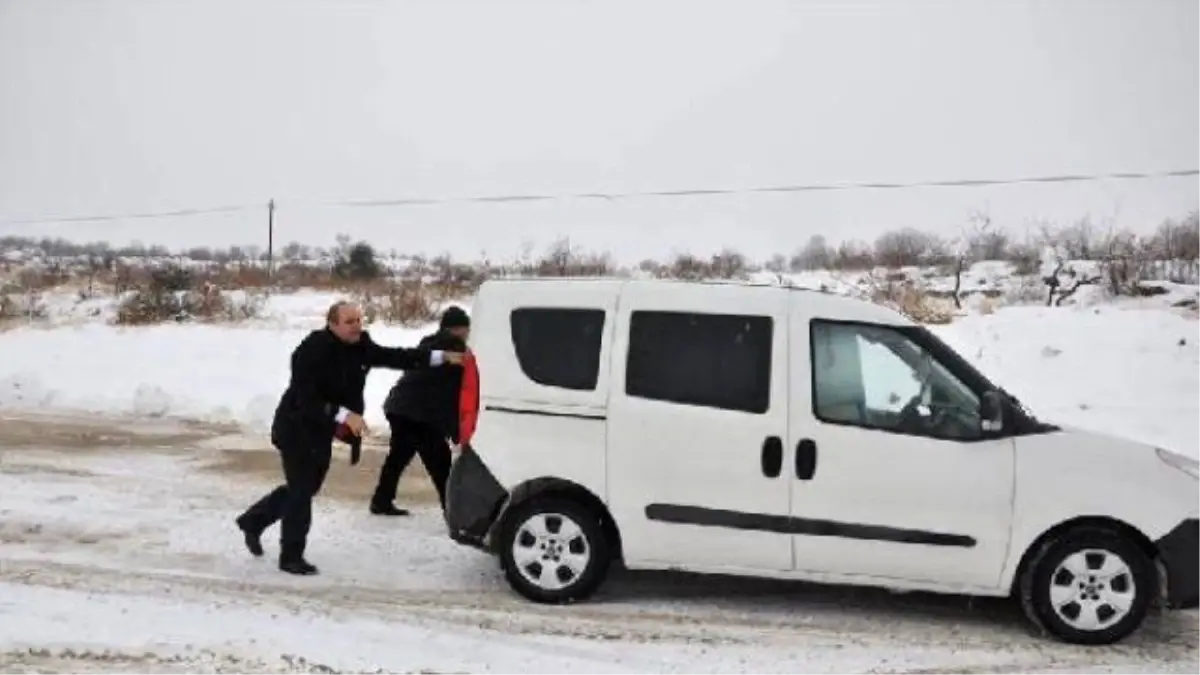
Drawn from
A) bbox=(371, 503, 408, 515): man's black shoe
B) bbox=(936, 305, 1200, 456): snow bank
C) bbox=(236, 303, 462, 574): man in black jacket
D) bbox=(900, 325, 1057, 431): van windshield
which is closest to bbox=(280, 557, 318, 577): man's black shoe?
bbox=(236, 303, 462, 574): man in black jacket

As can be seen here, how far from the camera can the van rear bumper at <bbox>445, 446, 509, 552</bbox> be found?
6.23 meters

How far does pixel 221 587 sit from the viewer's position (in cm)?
637

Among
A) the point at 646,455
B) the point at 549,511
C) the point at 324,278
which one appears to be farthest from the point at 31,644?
the point at 324,278

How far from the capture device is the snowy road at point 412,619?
17.4ft

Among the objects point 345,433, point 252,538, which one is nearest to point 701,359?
point 345,433

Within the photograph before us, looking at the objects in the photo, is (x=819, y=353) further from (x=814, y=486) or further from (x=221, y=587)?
(x=221, y=587)

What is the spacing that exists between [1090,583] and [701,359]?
7.40ft

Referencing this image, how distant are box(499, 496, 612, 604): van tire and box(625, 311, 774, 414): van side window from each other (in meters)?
0.75

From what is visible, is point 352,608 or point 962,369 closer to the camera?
point 962,369

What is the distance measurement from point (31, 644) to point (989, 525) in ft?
15.3

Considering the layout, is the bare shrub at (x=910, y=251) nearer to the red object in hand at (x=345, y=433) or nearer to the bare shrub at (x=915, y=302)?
the bare shrub at (x=915, y=302)

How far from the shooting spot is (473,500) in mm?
6258

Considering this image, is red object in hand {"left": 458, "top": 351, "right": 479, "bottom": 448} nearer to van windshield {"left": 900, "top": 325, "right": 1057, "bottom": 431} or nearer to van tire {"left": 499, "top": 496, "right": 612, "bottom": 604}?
van tire {"left": 499, "top": 496, "right": 612, "bottom": 604}

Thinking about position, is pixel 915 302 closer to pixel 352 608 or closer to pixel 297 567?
pixel 297 567
